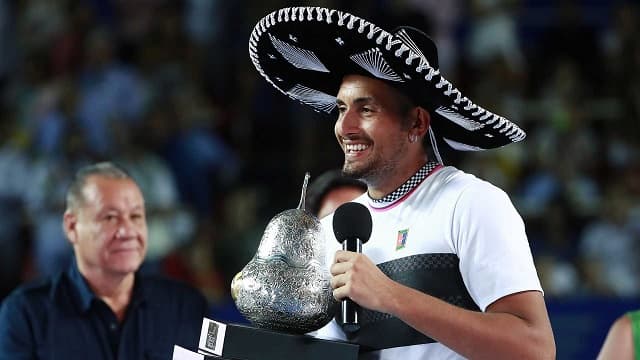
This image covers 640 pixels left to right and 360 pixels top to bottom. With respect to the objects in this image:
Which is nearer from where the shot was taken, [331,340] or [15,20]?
[331,340]

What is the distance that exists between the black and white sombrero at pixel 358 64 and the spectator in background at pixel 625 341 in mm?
873

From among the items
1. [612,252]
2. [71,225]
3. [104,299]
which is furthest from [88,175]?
[612,252]

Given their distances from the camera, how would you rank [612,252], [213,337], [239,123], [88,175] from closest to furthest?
[213,337] < [88,175] < [612,252] < [239,123]

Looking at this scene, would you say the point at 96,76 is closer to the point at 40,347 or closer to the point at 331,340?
the point at 40,347

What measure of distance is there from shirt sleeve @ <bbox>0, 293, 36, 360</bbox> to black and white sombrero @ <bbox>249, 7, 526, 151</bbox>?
4.63ft

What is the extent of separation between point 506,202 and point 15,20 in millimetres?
7316

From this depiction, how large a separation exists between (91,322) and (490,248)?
6.45ft

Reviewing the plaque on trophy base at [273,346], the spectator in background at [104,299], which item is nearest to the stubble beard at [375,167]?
the plaque on trophy base at [273,346]

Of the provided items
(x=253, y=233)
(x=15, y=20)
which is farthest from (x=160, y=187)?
(x=15, y=20)

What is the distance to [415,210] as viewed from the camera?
10.2ft

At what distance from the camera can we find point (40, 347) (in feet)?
13.6

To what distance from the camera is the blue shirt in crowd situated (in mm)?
4164

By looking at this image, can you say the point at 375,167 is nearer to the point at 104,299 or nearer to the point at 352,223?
the point at 352,223

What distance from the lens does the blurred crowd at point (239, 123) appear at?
7629mm
